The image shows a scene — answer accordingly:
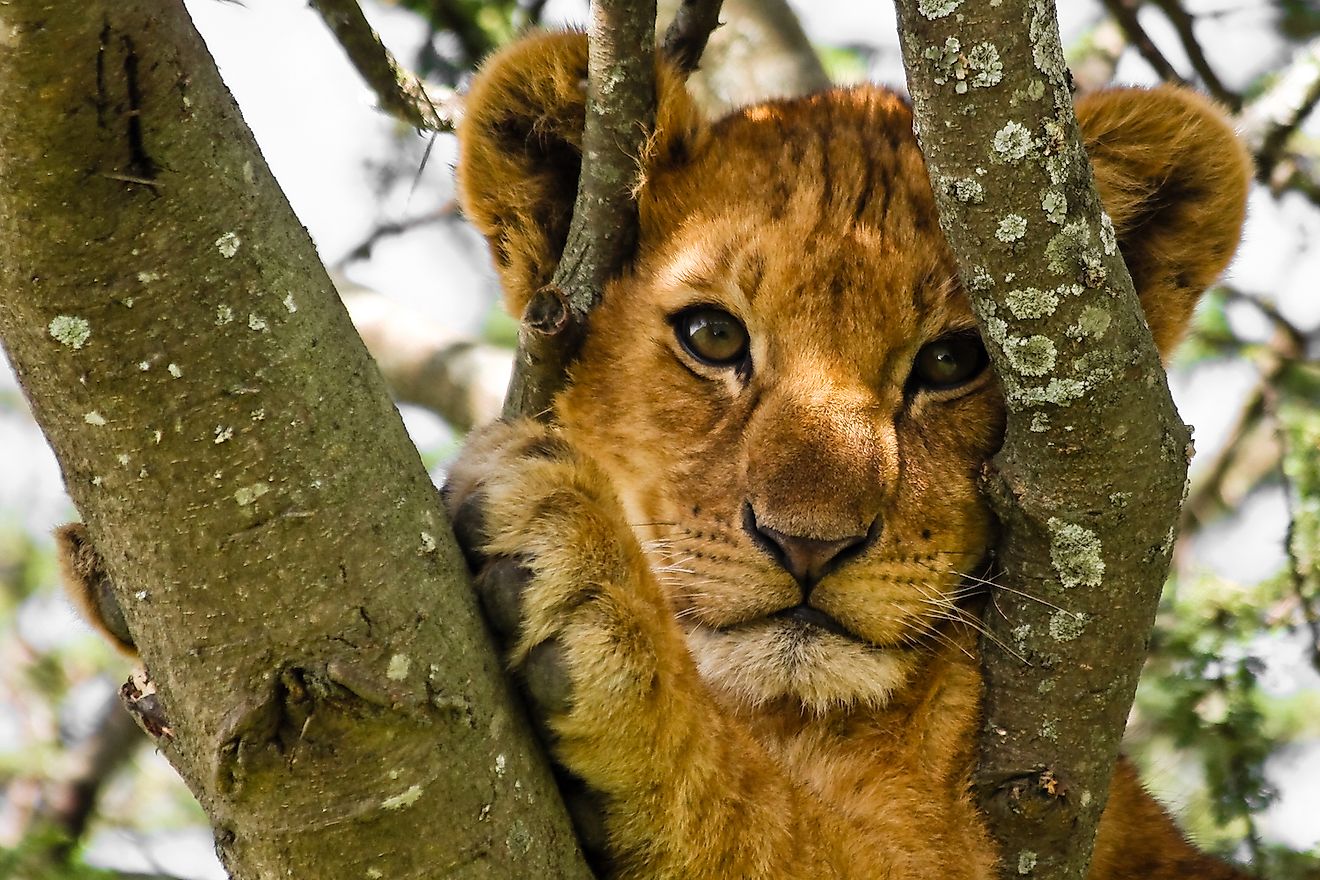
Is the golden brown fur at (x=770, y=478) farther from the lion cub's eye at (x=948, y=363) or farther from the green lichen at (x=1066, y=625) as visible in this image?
the green lichen at (x=1066, y=625)

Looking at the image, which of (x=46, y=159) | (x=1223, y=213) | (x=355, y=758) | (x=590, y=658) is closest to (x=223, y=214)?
(x=46, y=159)

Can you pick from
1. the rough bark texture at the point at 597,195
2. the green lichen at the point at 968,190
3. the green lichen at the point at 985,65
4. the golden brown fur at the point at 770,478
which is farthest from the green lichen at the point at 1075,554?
the rough bark texture at the point at 597,195

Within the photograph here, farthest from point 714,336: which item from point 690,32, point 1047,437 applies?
point 1047,437

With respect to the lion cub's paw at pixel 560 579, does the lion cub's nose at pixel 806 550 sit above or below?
below

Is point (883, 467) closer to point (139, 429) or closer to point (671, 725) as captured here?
point (671, 725)

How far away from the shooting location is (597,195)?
3.83 meters

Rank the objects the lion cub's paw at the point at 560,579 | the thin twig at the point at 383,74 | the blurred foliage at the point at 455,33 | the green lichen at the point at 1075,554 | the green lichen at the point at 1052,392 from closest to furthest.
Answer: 1. the lion cub's paw at the point at 560,579
2. the green lichen at the point at 1052,392
3. the green lichen at the point at 1075,554
4. the thin twig at the point at 383,74
5. the blurred foliage at the point at 455,33

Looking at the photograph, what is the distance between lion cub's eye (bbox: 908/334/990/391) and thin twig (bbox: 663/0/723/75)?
1236mm

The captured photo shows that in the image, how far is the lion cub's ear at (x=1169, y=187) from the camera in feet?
13.7

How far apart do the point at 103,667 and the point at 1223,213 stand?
24.4 ft

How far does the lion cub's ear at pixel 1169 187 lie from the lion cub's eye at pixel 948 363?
0.51 metres

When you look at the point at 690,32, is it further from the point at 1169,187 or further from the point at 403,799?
the point at 403,799

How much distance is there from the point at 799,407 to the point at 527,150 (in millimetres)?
1299

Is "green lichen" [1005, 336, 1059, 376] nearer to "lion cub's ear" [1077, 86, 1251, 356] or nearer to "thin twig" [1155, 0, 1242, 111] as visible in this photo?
"lion cub's ear" [1077, 86, 1251, 356]
